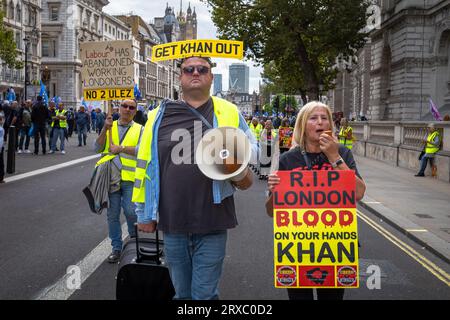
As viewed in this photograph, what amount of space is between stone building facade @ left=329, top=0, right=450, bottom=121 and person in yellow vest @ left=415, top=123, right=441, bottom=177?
18.1 m

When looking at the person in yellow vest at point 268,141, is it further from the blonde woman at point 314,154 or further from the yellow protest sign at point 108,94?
the blonde woman at point 314,154

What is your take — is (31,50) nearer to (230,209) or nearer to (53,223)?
(53,223)

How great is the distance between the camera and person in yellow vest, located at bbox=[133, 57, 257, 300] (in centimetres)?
339

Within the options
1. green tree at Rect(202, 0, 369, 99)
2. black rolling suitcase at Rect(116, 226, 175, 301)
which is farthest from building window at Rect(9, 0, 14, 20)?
black rolling suitcase at Rect(116, 226, 175, 301)

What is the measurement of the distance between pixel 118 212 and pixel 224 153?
3264 mm

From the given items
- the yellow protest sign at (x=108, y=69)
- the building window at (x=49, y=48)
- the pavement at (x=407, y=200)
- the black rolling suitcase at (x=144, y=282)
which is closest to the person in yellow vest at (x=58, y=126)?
the pavement at (x=407, y=200)

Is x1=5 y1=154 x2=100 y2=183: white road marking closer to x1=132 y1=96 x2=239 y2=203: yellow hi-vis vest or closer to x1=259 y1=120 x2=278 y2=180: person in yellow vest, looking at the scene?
x1=259 y1=120 x2=278 y2=180: person in yellow vest

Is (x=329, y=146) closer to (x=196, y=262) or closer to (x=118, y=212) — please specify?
(x=196, y=262)

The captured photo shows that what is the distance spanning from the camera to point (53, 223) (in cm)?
845

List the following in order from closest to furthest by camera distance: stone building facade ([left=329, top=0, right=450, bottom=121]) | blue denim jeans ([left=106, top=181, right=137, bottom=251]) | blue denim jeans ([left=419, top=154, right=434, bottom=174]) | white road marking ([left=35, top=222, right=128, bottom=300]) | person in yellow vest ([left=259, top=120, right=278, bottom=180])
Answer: white road marking ([left=35, top=222, right=128, bottom=300]), blue denim jeans ([left=106, top=181, right=137, bottom=251]), blue denim jeans ([left=419, top=154, right=434, bottom=174]), person in yellow vest ([left=259, top=120, right=278, bottom=180]), stone building facade ([left=329, top=0, right=450, bottom=121])

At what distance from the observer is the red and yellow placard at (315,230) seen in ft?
11.5

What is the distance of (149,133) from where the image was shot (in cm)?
352

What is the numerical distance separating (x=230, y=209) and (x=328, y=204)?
2.05 feet
